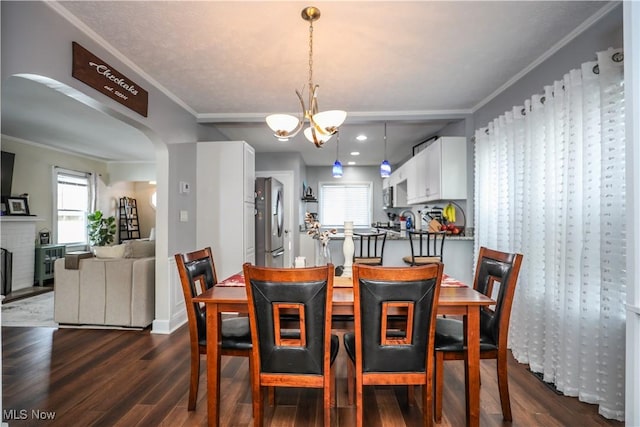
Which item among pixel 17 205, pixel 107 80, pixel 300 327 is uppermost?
pixel 107 80

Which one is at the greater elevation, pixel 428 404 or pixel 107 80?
pixel 107 80

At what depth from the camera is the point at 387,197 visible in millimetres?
7199

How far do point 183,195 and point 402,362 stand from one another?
306cm

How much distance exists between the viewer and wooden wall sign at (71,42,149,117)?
2.23 metres

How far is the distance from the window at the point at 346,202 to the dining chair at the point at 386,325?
21.4ft

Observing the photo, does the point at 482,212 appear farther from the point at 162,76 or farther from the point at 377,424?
the point at 162,76

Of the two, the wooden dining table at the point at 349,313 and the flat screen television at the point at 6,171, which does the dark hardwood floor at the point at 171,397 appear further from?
the flat screen television at the point at 6,171

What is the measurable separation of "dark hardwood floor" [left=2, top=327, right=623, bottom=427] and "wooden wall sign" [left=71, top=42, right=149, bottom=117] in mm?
2140

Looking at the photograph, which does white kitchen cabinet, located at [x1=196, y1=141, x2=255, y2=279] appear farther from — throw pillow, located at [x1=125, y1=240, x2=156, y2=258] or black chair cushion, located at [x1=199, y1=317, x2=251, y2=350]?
black chair cushion, located at [x1=199, y1=317, x2=251, y2=350]

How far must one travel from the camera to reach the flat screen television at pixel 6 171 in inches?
196

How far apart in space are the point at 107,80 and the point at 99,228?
212 inches

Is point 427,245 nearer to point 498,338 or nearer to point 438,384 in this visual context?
point 498,338

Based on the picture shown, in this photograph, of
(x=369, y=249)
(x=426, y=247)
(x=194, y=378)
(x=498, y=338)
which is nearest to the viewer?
(x=498, y=338)

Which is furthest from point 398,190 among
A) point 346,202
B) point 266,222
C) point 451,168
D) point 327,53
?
point 327,53
